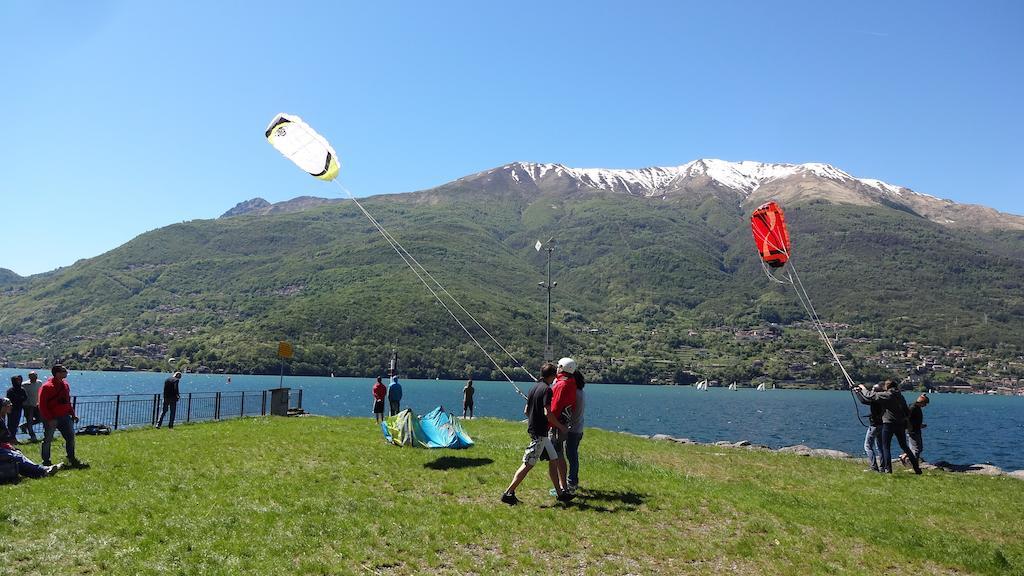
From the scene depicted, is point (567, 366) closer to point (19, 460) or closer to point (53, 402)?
point (19, 460)

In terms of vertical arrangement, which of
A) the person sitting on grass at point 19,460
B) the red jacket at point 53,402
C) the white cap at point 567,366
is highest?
the white cap at point 567,366

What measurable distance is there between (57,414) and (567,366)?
1041 centimetres

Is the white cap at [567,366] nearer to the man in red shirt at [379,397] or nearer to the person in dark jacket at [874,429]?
the person in dark jacket at [874,429]

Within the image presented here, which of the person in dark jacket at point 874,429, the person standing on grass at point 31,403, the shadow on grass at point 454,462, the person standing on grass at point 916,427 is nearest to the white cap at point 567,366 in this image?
the shadow on grass at point 454,462

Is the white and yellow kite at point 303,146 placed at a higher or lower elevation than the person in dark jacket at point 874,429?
higher

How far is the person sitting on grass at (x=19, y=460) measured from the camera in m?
11.3

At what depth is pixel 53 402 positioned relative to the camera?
13.3 m

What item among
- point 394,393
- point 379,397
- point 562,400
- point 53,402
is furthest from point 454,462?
point 379,397

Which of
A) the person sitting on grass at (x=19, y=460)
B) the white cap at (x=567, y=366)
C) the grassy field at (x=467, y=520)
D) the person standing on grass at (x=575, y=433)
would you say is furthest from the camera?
the person sitting on grass at (x=19, y=460)

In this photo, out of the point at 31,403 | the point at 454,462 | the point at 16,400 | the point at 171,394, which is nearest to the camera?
the point at 454,462

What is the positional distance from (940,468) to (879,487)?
626cm

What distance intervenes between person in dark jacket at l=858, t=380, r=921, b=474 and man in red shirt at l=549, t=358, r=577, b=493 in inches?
345

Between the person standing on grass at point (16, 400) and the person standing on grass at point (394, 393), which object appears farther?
the person standing on grass at point (394, 393)

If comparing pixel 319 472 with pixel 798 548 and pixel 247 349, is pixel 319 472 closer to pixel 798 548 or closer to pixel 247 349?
pixel 798 548
